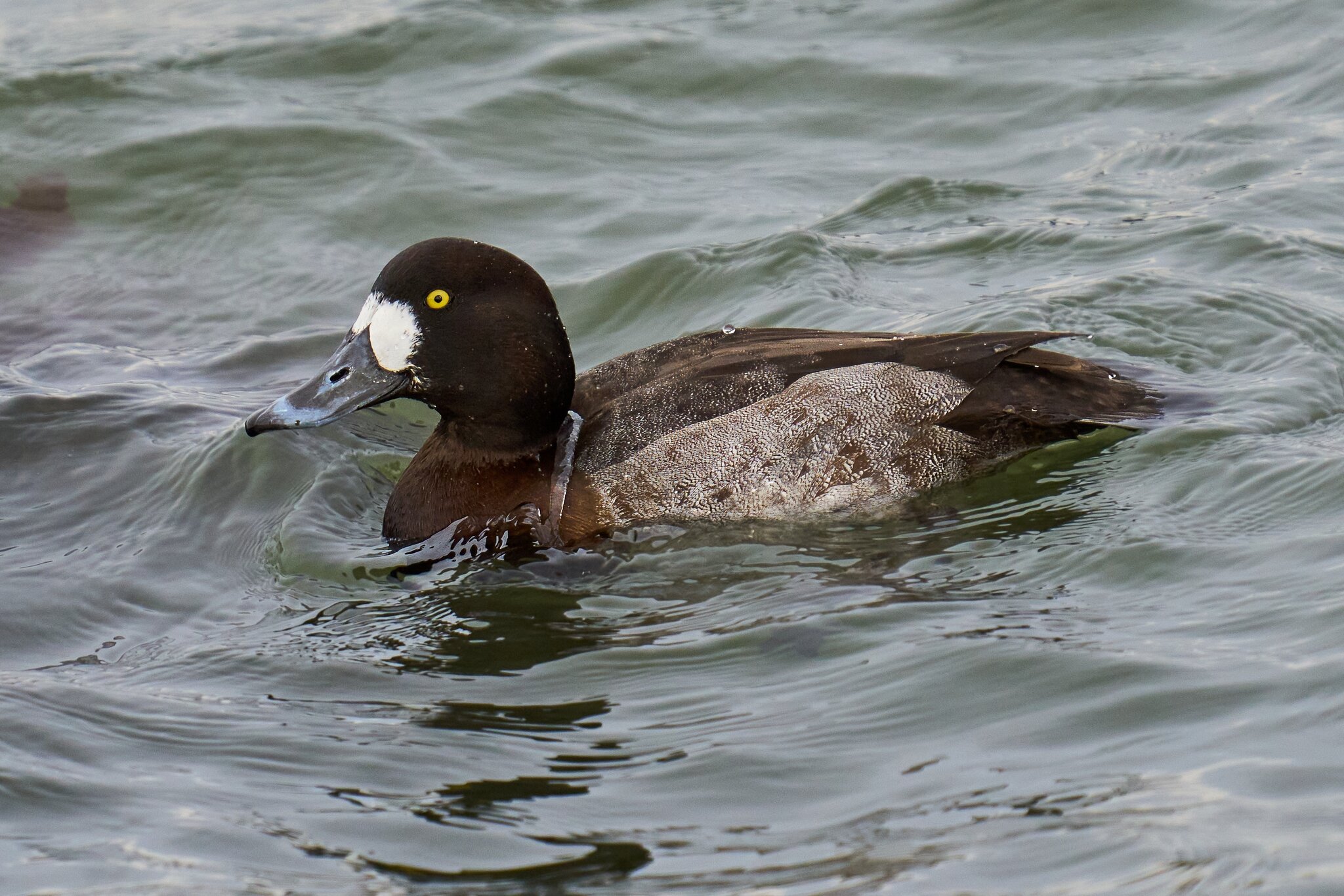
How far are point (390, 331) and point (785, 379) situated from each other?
1.41m

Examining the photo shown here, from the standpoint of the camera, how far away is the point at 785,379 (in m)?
5.78

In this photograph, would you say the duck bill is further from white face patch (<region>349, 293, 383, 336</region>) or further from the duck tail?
the duck tail

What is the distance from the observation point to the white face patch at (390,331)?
5762mm

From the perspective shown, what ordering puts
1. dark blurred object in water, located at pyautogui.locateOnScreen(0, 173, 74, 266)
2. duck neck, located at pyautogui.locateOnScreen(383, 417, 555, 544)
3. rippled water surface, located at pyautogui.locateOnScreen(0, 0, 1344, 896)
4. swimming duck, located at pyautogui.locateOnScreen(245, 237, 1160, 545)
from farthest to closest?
1. dark blurred object in water, located at pyautogui.locateOnScreen(0, 173, 74, 266)
2. duck neck, located at pyautogui.locateOnScreen(383, 417, 555, 544)
3. swimming duck, located at pyautogui.locateOnScreen(245, 237, 1160, 545)
4. rippled water surface, located at pyautogui.locateOnScreen(0, 0, 1344, 896)

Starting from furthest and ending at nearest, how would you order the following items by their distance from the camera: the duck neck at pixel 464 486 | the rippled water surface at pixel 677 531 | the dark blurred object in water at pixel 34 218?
the dark blurred object in water at pixel 34 218
the duck neck at pixel 464 486
the rippled water surface at pixel 677 531

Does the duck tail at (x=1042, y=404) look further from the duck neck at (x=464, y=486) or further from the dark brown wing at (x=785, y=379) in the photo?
the duck neck at (x=464, y=486)

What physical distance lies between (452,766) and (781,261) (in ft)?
14.6

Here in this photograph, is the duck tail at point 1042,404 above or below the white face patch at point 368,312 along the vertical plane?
below

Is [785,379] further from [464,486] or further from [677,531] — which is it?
[464,486]

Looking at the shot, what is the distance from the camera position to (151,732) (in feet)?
14.7

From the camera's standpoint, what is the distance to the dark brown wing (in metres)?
5.76

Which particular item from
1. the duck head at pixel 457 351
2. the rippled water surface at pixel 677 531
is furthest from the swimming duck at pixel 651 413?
the rippled water surface at pixel 677 531

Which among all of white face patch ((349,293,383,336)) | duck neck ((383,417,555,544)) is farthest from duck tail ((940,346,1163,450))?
white face patch ((349,293,383,336))

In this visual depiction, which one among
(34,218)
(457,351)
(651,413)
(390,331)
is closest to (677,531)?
(651,413)
